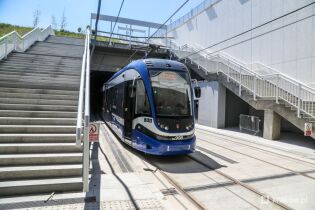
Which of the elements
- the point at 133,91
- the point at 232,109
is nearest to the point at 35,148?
the point at 133,91

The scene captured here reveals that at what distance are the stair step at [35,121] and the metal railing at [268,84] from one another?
9948mm

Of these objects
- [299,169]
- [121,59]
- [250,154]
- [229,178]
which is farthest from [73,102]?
[121,59]

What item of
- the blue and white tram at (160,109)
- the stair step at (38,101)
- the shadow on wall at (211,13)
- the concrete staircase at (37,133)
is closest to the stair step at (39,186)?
the concrete staircase at (37,133)

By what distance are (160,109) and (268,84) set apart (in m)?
8.49

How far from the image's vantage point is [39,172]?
5.77m

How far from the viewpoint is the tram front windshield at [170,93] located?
8.63 m

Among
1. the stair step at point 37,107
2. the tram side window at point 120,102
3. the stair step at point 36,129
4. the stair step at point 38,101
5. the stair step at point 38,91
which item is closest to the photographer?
the stair step at point 36,129

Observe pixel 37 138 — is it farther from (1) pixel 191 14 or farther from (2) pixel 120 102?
(1) pixel 191 14

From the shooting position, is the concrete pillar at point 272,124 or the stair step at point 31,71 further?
the concrete pillar at point 272,124

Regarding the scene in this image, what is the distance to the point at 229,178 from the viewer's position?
7.10 m

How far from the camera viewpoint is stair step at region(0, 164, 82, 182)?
5.60 meters

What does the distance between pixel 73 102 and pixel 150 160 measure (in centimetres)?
327

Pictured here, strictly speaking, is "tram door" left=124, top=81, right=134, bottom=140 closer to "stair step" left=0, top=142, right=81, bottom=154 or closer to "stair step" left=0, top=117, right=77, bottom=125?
"stair step" left=0, top=117, right=77, bottom=125

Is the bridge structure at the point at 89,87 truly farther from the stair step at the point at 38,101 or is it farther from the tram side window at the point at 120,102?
the tram side window at the point at 120,102
